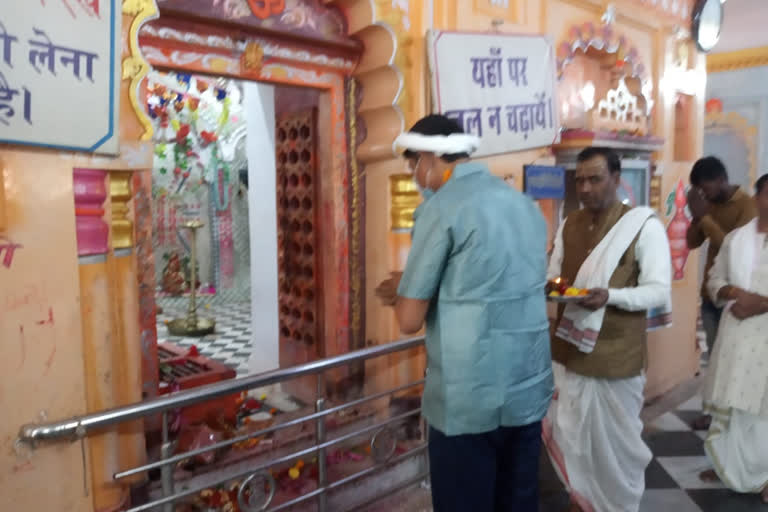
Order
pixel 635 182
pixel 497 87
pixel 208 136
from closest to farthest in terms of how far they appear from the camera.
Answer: pixel 497 87 < pixel 635 182 < pixel 208 136

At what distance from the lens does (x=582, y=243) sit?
2.85 metres

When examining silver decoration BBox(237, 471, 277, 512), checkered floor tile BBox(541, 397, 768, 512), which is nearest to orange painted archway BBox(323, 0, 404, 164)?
silver decoration BBox(237, 471, 277, 512)

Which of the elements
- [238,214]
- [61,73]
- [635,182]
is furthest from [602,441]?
[238,214]

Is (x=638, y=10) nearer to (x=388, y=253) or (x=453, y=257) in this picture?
(x=388, y=253)

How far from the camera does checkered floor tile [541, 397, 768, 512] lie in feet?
10.4

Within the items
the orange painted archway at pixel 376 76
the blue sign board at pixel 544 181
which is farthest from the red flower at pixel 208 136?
the blue sign board at pixel 544 181

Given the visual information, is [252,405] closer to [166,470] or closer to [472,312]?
[166,470]

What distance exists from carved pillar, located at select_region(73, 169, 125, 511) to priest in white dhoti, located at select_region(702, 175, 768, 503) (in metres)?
3.04

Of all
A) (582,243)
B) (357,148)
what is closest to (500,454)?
(582,243)

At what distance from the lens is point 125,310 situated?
2.16m

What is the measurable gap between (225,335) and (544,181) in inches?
176

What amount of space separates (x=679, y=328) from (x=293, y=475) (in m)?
3.92

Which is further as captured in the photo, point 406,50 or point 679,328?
point 679,328

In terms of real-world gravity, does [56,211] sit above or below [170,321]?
above
